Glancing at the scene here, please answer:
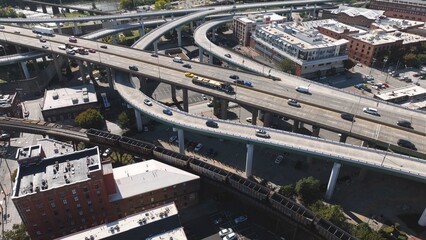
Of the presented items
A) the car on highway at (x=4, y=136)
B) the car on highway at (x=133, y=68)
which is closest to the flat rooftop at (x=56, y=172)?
the car on highway at (x=4, y=136)

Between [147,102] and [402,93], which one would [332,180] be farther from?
[402,93]

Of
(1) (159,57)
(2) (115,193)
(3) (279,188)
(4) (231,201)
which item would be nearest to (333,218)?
(3) (279,188)

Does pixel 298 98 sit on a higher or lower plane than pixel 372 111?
higher

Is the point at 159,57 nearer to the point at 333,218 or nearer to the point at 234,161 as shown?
the point at 234,161

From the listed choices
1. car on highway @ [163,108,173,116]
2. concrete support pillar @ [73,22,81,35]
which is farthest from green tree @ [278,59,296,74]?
concrete support pillar @ [73,22,81,35]

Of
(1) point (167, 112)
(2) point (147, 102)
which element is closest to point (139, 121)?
(2) point (147, 102)
